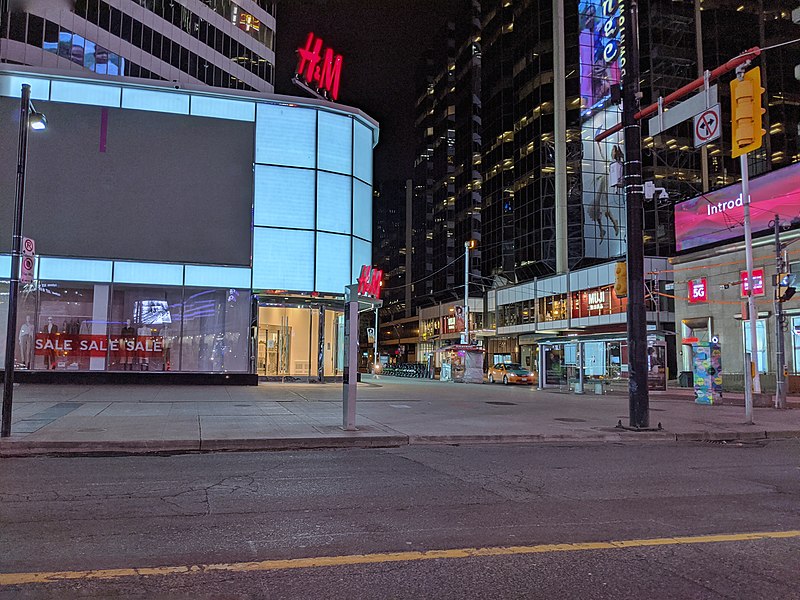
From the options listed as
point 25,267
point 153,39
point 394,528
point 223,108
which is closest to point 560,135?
point 153,39

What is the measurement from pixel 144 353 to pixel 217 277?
416 centimetres

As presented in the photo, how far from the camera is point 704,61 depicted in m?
58.8

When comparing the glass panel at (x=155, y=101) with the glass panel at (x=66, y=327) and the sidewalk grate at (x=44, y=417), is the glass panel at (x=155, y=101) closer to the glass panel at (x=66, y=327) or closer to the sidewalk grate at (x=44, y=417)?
the glass panel at (x=66, y=327)

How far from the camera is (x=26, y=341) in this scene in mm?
24562

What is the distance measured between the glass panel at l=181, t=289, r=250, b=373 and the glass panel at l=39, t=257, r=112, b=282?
3.32 metres

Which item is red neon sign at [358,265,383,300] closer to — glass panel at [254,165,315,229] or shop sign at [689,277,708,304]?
glass panel at [254,165,315,229]

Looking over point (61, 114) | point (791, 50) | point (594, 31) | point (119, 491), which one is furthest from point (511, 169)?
point (119, 491)

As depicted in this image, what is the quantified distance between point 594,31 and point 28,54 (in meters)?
45.9

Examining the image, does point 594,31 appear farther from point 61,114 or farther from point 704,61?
point 61,114

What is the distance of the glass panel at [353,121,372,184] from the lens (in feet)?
97.4

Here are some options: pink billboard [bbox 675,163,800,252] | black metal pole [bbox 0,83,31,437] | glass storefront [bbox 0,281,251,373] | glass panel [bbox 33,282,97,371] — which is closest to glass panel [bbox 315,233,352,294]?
glass storefront [bbox 0,281,251,373]

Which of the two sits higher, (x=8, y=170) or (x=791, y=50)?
(x=791, y=50)

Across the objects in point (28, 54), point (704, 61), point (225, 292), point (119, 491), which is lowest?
point (119, 491)

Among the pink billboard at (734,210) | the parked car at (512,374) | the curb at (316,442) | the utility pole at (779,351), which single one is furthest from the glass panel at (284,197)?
the pink billboard at (734,210)
